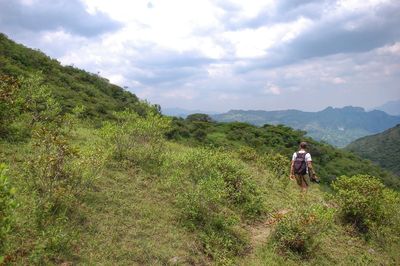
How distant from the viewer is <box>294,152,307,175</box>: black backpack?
46.6 ft

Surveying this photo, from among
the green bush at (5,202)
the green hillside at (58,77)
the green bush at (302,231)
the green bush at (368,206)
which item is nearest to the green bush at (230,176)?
the green bush at (302,231)

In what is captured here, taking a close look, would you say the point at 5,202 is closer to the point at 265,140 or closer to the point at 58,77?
the point at 58,77

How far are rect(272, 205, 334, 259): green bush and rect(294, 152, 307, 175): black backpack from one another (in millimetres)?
3229

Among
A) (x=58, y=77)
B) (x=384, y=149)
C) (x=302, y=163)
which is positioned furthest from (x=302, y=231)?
(x=384, y=149)

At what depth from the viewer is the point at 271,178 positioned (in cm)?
1689

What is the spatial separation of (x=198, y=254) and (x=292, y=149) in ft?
141

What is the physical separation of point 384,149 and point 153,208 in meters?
163

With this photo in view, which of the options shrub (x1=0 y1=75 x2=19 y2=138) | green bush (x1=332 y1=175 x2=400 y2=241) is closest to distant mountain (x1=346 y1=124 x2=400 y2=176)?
green bush (x1=332 y1=175 x2=400 y2=241)

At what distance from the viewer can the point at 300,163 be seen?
1427cm

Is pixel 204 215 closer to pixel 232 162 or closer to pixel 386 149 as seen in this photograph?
pixel 232 162

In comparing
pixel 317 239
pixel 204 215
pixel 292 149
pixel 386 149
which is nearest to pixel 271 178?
pixel 317 239

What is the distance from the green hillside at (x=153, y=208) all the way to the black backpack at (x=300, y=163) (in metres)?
1.22

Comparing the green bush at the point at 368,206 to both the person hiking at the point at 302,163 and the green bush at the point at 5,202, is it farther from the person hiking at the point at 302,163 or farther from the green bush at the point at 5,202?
the green bush at the point at 5,202

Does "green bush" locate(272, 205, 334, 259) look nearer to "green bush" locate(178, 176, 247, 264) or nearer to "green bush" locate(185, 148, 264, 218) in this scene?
"green bush" locate(178, 176, 247, 264)
